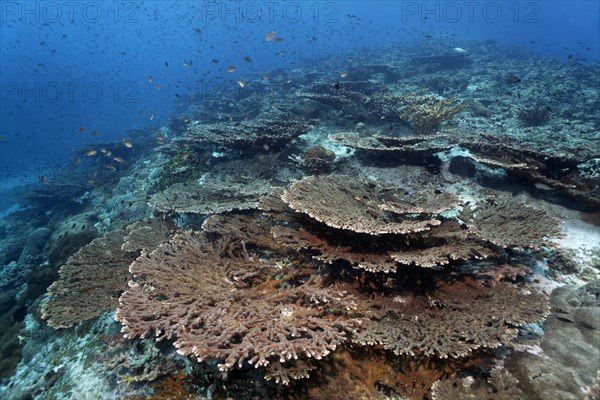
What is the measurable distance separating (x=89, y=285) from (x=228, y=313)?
392 centimetres

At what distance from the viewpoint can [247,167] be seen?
1000cm

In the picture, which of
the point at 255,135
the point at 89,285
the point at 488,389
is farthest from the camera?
the point at 255,135

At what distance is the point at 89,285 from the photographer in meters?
6.04

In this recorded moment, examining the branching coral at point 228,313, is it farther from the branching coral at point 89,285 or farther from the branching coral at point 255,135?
the branching coral at point 255,135

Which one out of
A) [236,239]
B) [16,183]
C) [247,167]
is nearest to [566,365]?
[236,239]

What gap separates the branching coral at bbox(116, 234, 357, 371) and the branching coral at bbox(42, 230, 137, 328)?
131cm

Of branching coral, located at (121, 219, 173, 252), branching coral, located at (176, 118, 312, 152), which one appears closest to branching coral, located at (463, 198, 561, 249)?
branching coral, located at (121, 219, 173, 252)

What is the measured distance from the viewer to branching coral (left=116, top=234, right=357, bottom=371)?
3271 mm

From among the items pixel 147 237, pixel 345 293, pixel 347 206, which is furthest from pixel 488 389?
pixel 147 237

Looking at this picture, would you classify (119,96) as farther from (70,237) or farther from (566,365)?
(566,365)

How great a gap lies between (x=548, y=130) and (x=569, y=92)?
672 cm

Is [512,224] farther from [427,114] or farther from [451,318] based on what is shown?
[427,114]

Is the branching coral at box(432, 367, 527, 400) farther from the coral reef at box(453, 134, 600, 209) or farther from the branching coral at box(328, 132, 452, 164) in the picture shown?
the branching coral at box(328, 132, 452, 164)

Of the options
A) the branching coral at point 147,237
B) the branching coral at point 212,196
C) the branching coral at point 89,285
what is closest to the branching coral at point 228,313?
the branching coral at point 89,285
